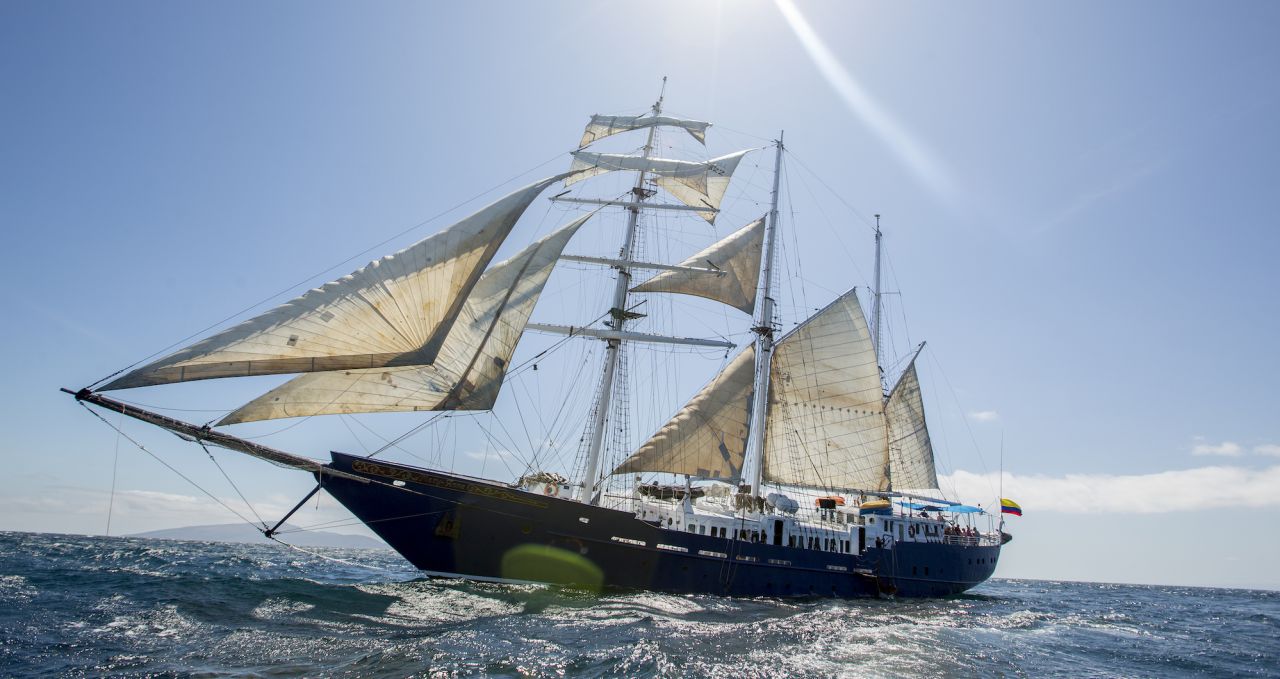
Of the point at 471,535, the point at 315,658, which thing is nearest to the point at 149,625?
the point at 315,658

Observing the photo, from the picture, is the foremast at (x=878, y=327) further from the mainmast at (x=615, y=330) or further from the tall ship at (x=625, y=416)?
the mainmast at (x=615, y=330)

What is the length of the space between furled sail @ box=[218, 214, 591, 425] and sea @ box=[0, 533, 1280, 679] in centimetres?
492

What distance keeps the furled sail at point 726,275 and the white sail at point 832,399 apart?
5.60m

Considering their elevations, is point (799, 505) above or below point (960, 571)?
above

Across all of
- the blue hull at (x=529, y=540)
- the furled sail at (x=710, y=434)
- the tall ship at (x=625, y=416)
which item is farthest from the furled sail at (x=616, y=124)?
the blue hull at (x=529, y=540)

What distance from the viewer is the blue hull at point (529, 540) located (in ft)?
78.7

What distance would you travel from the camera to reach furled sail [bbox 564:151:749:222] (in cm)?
3634

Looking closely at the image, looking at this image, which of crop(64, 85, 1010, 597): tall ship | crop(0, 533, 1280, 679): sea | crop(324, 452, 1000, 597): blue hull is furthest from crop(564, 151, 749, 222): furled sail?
crop(0, 533, 1280, 679): sea

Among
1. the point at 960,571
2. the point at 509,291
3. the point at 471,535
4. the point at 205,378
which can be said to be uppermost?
the point at 509,291

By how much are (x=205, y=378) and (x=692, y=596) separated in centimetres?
1887

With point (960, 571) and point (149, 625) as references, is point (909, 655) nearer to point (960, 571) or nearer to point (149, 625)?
point (149, 625)

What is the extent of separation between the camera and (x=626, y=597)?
24.8 m

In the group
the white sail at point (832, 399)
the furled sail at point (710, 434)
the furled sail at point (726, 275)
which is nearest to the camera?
the furled sail at point (710, 434)

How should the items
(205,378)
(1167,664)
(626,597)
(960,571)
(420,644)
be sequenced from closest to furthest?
(420,644) < (205,378) < (1167,664) < (626,597) < (960,571)
